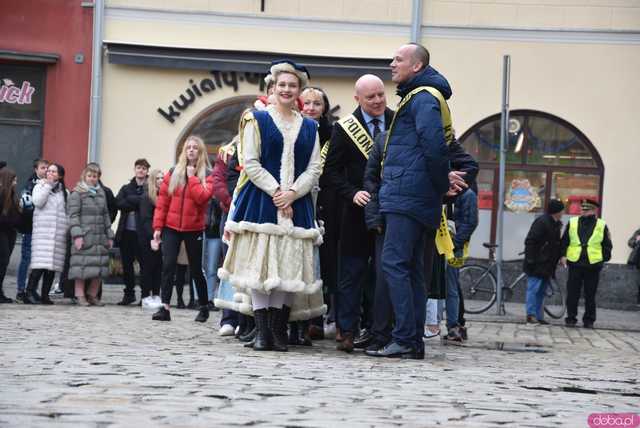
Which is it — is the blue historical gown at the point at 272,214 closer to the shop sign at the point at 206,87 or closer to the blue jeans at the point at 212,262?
the blue jeans at the point at 212,262

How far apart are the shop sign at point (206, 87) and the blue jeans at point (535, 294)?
7178 millimetres

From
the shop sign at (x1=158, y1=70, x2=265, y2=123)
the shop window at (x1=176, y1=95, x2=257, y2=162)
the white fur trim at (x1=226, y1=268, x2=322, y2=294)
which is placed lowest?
the white fur trim at (x1=226, y1=268, x2=322, y2=294)

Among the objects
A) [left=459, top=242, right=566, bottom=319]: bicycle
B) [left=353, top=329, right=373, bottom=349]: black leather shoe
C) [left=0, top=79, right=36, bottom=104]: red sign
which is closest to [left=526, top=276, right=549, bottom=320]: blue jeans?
[left=459, top=242, right=566, bottom=319]: bicycle

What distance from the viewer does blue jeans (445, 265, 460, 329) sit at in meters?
12.6

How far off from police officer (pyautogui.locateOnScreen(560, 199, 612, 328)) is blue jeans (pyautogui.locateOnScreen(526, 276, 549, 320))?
0.36 meters

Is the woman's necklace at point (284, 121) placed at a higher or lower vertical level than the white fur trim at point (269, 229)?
higher

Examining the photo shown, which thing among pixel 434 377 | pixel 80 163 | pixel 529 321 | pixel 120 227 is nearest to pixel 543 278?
pixel 529 321

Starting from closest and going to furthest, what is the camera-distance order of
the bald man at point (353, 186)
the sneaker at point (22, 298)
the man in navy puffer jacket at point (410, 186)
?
the man in navy puffer jacket at point (410, 186), the bald man at point (353, 186), the sneaker at point (22, 298)

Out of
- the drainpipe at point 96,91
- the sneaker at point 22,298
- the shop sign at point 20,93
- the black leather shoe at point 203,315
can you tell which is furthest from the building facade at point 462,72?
the black leather shoe at point 203,315

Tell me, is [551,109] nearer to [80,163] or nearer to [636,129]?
[636,129]

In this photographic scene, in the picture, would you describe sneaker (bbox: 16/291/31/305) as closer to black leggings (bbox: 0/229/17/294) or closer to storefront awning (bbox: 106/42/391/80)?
black leggings (bbox: 0/229/17/294)

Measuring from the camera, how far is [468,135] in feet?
76.6

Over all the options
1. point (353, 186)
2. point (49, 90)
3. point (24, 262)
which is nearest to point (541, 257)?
point (24, 262)

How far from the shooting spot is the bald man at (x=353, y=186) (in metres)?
10.0
